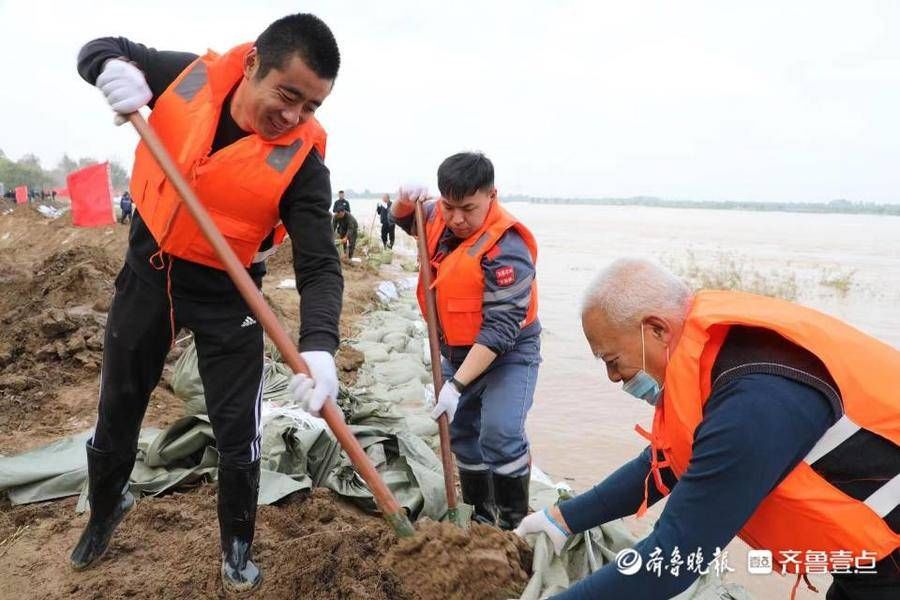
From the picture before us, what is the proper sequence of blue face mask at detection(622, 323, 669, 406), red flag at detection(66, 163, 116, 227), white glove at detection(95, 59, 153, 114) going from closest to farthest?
1. blue face mask at detection(622, 323, 669, 406)
2. white glove at detection(95, 59, 153, 114)
3. red flag at detection(66, 163, 116, 227)

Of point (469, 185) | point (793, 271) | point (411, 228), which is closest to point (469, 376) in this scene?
point (469, 185)

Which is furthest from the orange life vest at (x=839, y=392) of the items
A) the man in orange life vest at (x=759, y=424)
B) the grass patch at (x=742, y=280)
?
the grass patch at (x=742, y=280)

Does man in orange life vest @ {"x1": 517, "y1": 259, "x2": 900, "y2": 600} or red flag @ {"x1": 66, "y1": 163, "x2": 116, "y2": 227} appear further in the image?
red flag @ {"x1": 66, "y1": 163, "x2": 116, "y2": 227}

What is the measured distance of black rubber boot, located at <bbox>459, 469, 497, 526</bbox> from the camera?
3002 mm

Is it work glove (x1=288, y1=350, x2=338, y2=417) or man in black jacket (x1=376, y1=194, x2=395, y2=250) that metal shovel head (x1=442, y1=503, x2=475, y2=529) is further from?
man in black jacket (x1=376, y1=194, x2=395, y2=250)

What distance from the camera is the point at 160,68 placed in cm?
212

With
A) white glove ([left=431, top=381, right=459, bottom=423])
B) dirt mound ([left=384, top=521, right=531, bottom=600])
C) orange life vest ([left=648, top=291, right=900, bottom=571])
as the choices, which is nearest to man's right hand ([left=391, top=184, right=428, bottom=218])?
white glove ([left=431, top=381, right=459, bottom=423])

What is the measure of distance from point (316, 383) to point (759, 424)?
1138 millimetres

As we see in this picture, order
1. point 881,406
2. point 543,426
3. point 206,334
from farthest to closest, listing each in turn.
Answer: point 543,426 → point 206,334 → point 881,406

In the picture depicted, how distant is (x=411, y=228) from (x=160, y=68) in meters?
1.53

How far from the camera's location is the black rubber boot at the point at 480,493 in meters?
3.00

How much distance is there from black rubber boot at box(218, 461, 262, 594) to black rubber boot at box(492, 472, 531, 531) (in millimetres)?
1075

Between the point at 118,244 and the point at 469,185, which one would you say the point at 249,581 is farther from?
the point at 118,244

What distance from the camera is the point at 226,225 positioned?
78.7 inches
